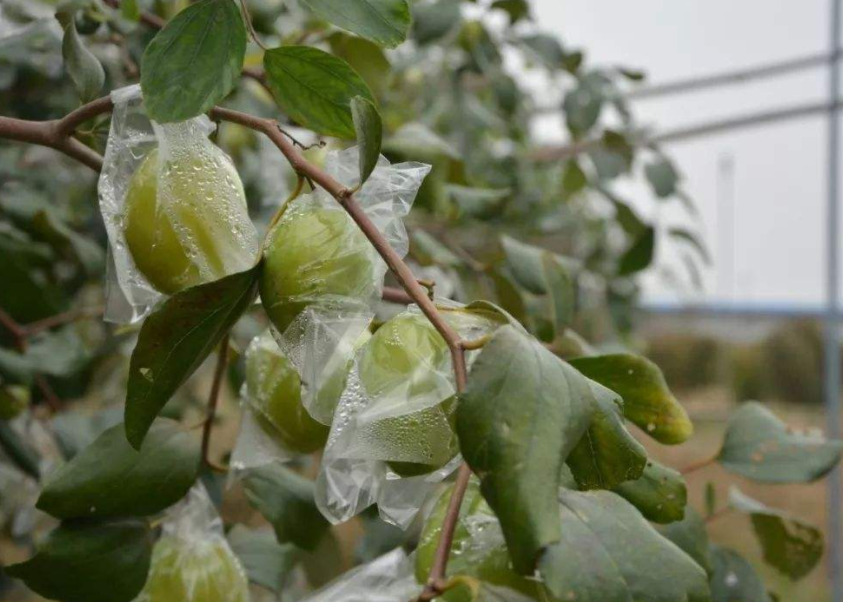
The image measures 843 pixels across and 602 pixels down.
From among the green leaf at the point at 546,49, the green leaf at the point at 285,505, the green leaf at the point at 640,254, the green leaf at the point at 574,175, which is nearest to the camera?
the green leaf at the point at 285,505

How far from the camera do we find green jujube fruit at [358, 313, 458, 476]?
12.3 inches

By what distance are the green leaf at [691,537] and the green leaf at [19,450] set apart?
0.42 m

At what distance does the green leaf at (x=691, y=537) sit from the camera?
0.45 meters

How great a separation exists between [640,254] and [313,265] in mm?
576

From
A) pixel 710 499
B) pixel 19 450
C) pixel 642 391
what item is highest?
pixel 642 391

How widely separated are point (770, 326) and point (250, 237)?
5093 millimetres

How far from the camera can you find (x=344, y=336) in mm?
337

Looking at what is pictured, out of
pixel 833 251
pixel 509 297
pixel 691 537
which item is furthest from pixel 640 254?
pixel 833 251

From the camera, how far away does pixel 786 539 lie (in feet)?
1.91

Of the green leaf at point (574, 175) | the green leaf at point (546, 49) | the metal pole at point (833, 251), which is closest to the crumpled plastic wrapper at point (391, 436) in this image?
the green leaf at point (546, 49)

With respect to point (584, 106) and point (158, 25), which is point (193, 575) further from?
point (584, 106)

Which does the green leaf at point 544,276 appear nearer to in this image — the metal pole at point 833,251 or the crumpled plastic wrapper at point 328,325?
the crumpled plastic wrapper at point 328,325

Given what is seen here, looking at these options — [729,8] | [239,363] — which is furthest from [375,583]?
[729,8]

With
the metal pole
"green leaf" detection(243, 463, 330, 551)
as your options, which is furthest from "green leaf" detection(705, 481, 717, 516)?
the metal pole
